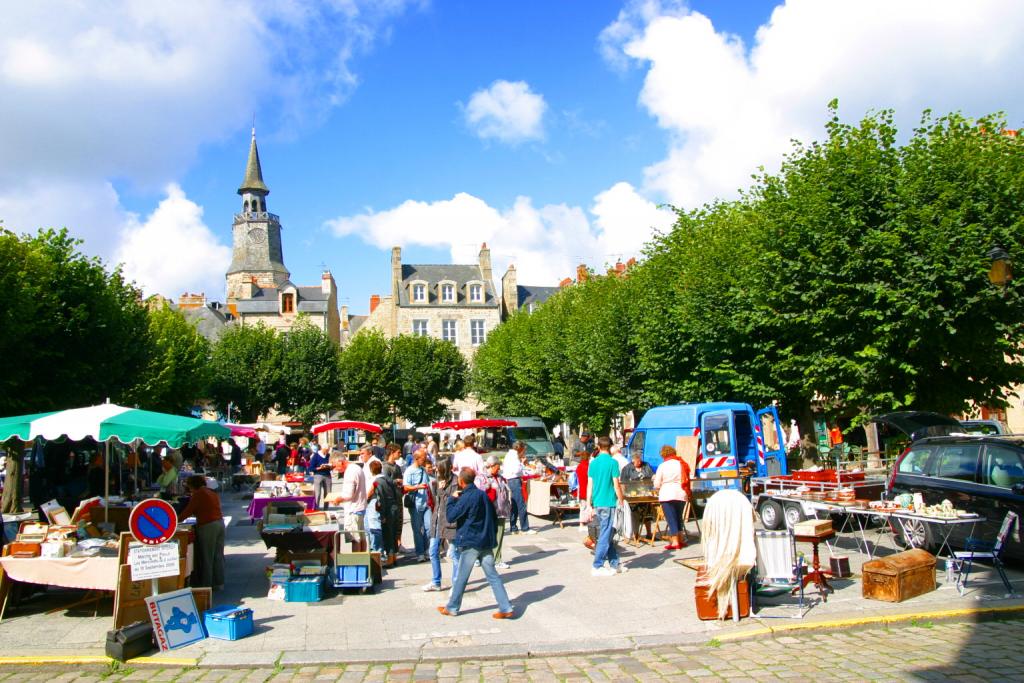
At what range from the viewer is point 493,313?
199 ft

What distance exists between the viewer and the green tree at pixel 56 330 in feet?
57.7

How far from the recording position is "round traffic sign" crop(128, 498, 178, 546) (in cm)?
780

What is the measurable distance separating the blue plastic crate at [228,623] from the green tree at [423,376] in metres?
→ 43.4

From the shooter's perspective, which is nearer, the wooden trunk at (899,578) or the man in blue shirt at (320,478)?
the wooden trunk at (899,578)

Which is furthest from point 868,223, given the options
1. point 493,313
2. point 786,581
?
point 493,313

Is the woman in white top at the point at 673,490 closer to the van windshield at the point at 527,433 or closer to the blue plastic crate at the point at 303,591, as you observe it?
the blue plastic crate at the point at 303,591

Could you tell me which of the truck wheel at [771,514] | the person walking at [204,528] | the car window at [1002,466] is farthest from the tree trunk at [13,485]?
the car window at [1002,466]

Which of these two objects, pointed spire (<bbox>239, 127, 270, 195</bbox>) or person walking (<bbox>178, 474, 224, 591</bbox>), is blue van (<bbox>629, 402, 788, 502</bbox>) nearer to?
person walking (<bbox>178, 474, 224, 591</bbox>)

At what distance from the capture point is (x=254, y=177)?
87938mm

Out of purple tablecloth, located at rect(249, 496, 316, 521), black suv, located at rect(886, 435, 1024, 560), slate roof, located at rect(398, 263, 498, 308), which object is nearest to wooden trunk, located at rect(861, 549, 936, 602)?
black suv, located at rect(886, 435, 1024, 560)

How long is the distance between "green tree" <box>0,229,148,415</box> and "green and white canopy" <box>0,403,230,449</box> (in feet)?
28.0

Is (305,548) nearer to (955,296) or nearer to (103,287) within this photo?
(955,296)

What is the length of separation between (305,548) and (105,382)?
1544 cm

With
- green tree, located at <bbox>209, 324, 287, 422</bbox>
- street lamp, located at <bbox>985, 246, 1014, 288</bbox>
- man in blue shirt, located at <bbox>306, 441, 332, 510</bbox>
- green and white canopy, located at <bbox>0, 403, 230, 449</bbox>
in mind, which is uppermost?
green tree, located at <bbox>209, 324, 287, 422</bbox>
